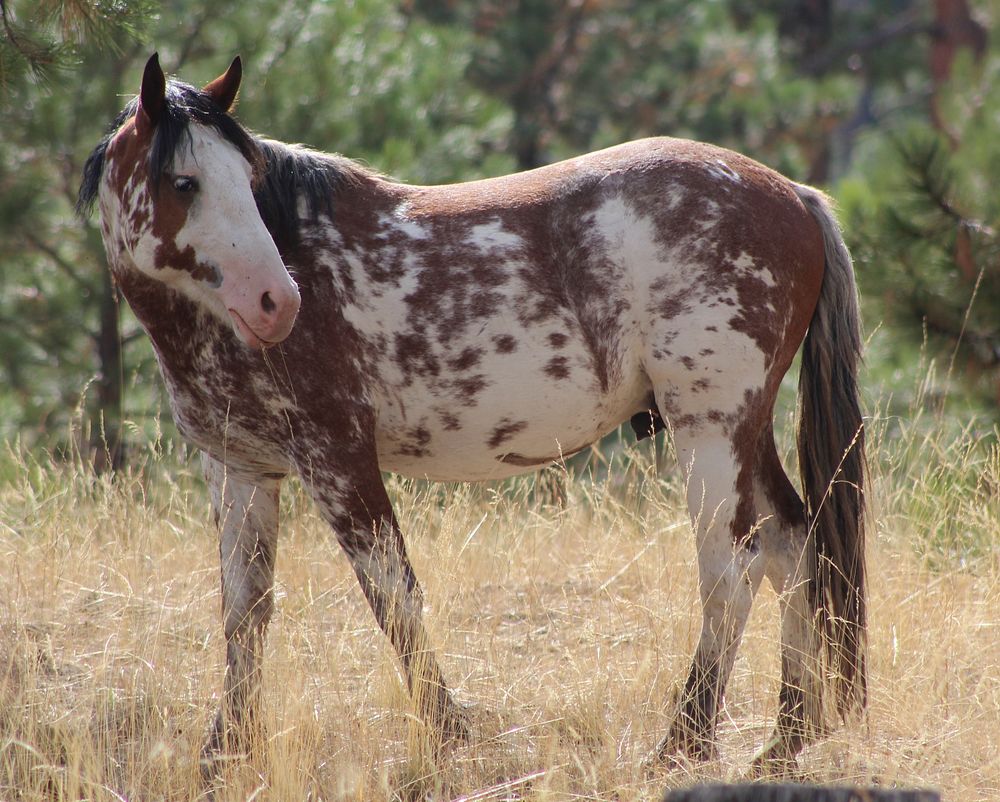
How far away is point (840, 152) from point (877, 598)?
26143 mm

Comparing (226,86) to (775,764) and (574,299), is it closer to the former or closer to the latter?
(574,299)

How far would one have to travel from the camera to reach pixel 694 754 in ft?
10.3

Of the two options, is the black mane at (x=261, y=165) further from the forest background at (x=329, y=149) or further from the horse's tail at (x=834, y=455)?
the horse's tail at (x=834, y=455)

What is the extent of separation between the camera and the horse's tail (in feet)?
11.0

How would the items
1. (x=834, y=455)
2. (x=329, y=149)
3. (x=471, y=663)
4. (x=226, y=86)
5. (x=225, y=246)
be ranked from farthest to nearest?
(x=329, y=149) < (x=471, y=663) < (x=834, y=455) < (x=226, y=86) < (x=225, y=246)

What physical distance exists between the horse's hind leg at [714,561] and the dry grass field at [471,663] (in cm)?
13

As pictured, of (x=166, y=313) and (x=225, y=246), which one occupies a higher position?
(x=225, y=246)

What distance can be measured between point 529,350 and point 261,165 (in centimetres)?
86

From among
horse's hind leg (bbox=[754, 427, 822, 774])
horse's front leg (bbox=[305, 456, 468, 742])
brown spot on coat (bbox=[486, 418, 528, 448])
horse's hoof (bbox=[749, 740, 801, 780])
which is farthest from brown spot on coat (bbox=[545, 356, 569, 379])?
horse's hoof (bbox=[749, 740, 801, 780])

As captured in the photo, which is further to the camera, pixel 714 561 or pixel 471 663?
pixel 471 663

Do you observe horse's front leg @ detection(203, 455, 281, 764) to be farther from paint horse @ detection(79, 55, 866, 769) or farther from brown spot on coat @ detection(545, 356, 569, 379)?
brown spot on coat @ detection(545, 356, 569, 379)

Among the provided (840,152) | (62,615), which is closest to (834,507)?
(62,615)

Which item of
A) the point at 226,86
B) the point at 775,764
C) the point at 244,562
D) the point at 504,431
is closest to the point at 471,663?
the point at 244,562

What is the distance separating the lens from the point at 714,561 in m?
3.24
